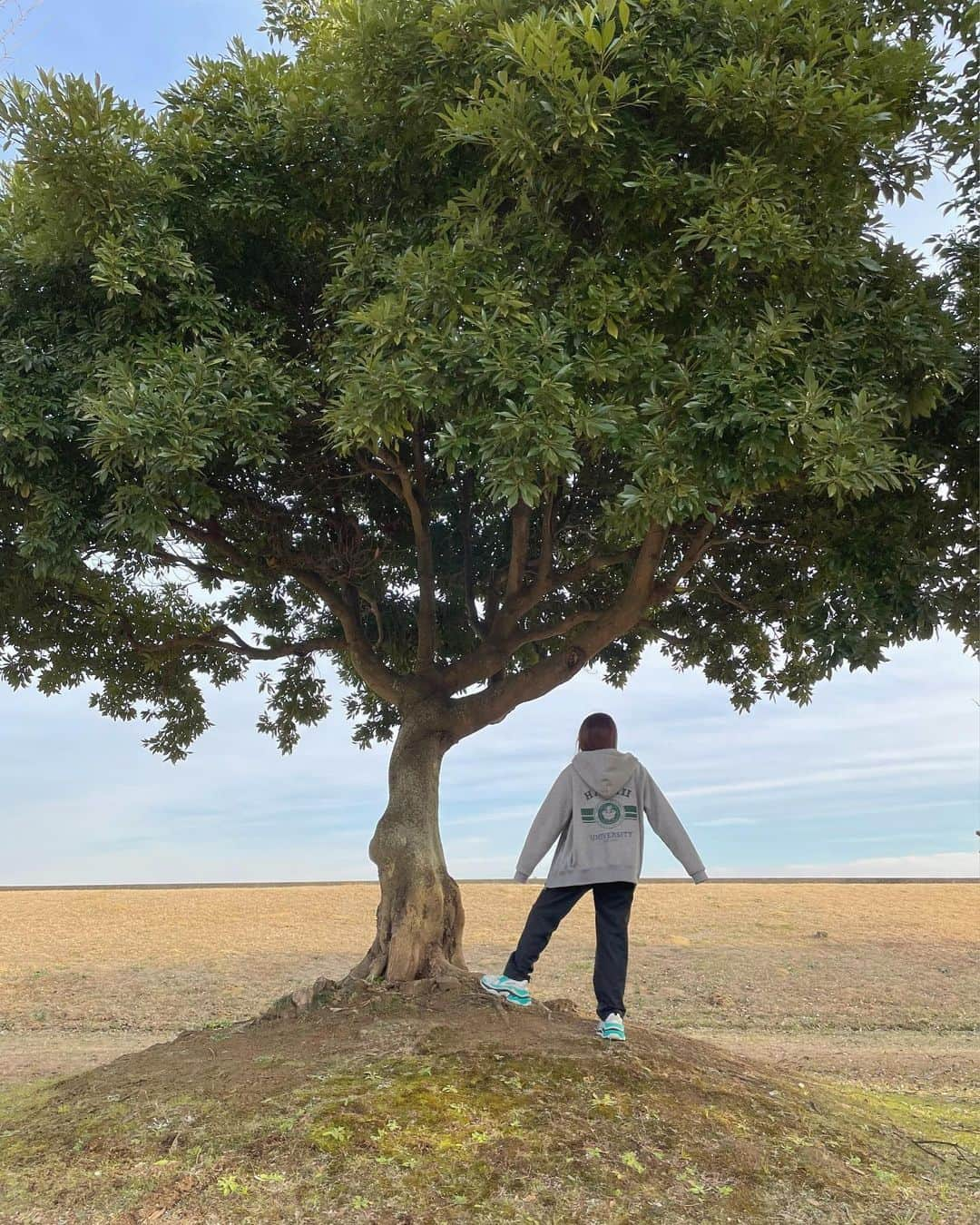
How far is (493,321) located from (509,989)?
18.3 ft

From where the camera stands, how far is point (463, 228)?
283 inches

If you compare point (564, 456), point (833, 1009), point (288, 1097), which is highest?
point (564, 456)

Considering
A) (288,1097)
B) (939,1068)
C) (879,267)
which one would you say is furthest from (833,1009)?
(879,267)

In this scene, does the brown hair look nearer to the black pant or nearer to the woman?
the woman

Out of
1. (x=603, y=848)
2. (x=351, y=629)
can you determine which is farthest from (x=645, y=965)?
(x=603, y=848)

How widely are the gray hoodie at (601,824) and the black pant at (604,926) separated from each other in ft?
0.47

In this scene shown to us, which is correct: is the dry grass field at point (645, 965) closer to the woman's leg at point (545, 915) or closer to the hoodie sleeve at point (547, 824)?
the woman's leg at point (545, 915)

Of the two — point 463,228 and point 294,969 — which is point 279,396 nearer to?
point 463,228

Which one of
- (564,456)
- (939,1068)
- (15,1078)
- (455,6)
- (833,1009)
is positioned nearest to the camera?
(564,456)

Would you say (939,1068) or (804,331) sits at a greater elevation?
(804,331)

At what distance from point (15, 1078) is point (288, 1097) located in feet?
20.1

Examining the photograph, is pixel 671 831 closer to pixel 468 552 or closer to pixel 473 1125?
pixel 473 1125

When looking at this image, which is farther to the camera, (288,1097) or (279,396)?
(279,396)

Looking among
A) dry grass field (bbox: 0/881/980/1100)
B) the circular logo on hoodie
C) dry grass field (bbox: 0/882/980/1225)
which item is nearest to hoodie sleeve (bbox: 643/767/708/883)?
the circular logo on hoodie
